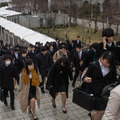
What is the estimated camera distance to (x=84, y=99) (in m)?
4.39

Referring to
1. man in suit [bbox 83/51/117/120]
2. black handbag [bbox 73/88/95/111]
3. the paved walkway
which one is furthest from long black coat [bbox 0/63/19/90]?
man in suit [bbox 83/51/117/120]

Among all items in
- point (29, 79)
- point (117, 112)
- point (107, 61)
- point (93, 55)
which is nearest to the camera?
point (117, 112)

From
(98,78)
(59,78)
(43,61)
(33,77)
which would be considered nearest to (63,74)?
(59,78)

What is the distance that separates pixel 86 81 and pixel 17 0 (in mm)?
54673

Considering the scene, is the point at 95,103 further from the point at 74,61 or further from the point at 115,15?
the point at 115,15

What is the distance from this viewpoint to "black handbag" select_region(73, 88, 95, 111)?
432 cm

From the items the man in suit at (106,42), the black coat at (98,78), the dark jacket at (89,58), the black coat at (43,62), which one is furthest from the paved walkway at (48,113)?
the man in suit at (106,42)

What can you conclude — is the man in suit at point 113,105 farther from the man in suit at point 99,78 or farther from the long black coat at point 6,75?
the long black coat at point 6,75

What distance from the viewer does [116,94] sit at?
2348mm

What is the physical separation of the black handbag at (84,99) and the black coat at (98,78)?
0.15m

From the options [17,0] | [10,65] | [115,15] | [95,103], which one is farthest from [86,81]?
[17,0]

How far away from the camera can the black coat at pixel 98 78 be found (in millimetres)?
4219

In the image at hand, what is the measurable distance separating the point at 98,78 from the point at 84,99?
0.51 m

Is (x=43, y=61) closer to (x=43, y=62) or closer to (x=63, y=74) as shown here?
(x=43, y=62)
